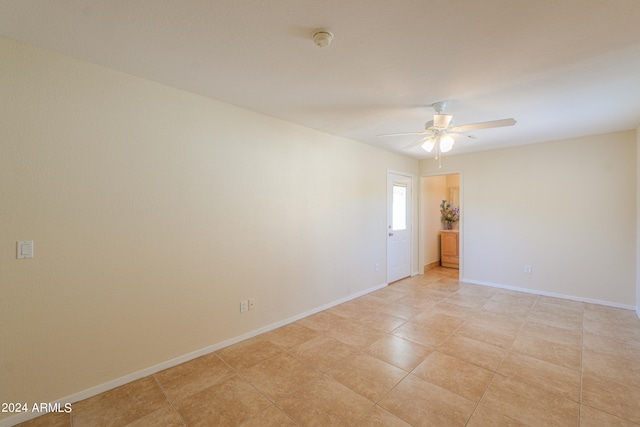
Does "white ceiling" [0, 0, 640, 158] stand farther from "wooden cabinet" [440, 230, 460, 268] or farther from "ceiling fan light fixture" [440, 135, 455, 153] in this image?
"wooden cabinet" [440, 230, 460, 268]

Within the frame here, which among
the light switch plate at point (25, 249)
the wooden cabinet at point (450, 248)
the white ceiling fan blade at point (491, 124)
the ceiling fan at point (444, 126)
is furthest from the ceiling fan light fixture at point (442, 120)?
the wooden cabinet at point (450, 248)

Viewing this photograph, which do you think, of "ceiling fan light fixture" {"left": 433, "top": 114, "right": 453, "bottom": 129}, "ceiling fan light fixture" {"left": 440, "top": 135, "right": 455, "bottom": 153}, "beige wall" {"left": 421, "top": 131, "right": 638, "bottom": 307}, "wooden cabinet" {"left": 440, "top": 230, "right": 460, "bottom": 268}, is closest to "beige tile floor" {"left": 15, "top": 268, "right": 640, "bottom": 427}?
"beige wall" {"left": 421, "top": 131, "right": 638, "bottom": 307}

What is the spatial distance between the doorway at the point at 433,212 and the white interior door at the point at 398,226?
464 millimetres

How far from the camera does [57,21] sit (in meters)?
1.57

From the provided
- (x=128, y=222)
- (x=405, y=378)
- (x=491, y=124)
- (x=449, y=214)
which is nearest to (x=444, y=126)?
(x=491, y=124)

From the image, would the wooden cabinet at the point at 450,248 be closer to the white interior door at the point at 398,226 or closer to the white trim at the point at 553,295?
the white trim at the point at 553,295

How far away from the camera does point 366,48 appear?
1.82 m

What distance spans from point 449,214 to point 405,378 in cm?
513

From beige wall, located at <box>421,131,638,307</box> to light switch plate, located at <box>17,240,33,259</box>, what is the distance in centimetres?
568

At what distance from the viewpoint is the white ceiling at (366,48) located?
57.9 inches

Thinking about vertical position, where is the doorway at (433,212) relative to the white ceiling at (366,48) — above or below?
below

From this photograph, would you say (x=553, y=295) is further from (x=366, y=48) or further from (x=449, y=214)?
(x=366, y=48)

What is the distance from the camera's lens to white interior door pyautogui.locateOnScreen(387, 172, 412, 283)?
4.95 meters

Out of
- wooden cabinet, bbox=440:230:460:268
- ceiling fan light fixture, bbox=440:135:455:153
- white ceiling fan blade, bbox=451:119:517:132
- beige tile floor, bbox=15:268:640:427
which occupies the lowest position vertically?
beige tile floor, bbox=15:268:640:427
